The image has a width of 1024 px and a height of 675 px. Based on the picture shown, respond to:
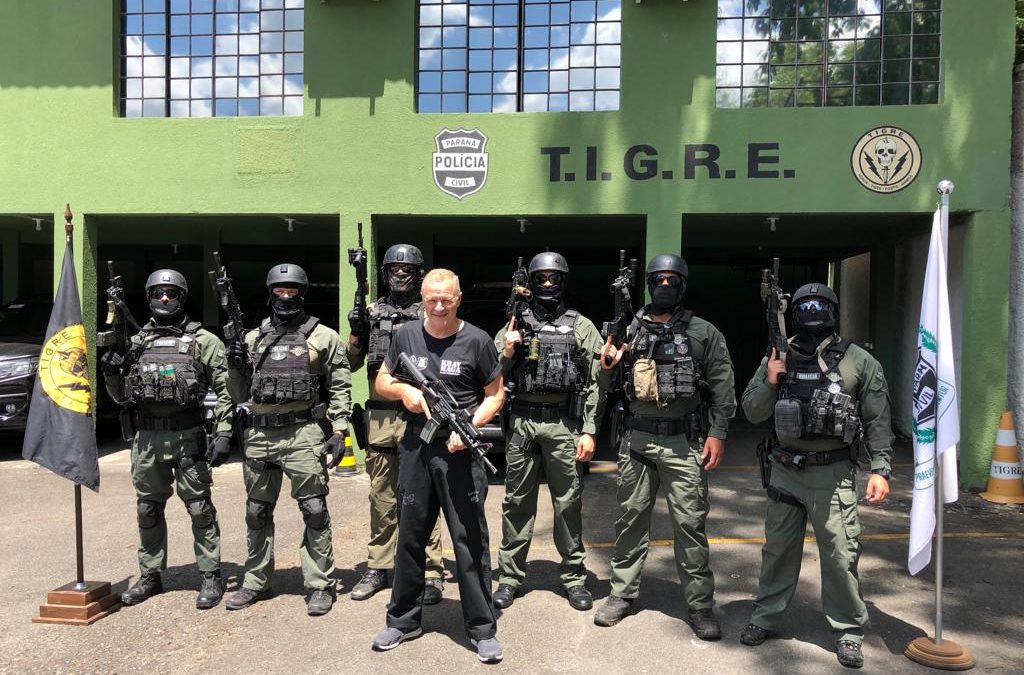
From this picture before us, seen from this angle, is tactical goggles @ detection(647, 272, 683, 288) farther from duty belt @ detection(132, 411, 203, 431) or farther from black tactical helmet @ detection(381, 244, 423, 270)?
duty belt @ detection(132, 411, 203, 431)

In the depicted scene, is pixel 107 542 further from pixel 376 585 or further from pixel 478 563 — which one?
pixel 478 563

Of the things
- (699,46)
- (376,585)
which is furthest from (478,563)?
(699,46)

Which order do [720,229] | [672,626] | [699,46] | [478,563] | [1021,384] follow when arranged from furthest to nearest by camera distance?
[720,229], [699,46], [1021,384], [672,626], [478,563]

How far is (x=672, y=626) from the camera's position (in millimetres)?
3994

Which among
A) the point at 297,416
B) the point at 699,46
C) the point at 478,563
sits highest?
the point at 699,46

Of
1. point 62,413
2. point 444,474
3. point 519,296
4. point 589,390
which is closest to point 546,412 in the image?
point 589,390

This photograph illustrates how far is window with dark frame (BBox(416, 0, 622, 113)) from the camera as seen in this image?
25.2 feet

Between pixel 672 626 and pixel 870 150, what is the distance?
5.42 metres

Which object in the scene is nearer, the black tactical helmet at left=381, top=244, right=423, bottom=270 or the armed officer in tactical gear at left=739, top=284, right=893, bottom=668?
the armed officer in tactical gear at left=739, top=284, right=893, bottom=668

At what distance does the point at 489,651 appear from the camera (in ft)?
11.8

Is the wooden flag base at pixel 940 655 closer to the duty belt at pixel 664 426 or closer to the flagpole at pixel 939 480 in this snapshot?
the flagpole at pixel 939 480

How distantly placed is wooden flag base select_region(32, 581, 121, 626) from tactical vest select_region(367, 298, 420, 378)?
2071mm

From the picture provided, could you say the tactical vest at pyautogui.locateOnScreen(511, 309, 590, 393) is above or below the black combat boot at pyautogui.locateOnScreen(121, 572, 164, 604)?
above

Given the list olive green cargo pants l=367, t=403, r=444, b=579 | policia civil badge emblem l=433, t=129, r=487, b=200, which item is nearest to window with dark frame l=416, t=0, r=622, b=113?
policia civil badge emblem l=433, t=129, r=487, b=200
